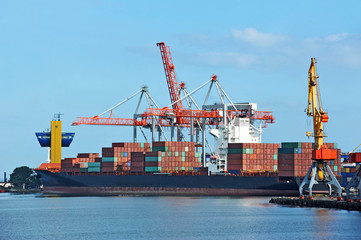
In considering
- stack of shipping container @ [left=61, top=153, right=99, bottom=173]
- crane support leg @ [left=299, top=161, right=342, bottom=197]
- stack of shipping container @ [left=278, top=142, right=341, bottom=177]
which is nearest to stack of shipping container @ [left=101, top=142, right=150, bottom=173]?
stack of shipping container @ [left=61, top=153, right=99, bottom=173]

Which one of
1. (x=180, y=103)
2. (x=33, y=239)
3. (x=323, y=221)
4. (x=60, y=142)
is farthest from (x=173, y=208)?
(x=60, y=142)

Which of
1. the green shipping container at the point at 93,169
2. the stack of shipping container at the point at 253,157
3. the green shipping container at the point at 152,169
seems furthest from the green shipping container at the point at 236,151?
the green shipping container at the point at 93,169

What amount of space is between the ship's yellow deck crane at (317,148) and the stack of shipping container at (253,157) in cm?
2293

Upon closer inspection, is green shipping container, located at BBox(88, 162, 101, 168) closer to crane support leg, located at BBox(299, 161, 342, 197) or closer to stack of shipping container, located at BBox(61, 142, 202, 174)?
stack of shipping container, located at BBox(61, 142, 202, 174)

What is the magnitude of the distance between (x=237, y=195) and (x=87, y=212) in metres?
40.0

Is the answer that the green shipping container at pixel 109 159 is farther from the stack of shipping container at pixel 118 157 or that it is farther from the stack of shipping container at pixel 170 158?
the stack of shipping container at pixel 170 158

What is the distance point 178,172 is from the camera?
128750 mm

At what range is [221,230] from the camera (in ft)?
220

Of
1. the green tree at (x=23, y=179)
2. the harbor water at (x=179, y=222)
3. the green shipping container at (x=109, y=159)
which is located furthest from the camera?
the green tree at (x=23, y=179)

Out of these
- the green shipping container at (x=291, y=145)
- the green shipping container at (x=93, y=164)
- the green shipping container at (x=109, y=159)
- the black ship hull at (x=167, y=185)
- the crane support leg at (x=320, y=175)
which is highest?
the green shipping container at (x=291, y=145)

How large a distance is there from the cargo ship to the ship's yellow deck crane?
58.6 feet

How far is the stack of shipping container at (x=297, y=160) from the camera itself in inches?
4515

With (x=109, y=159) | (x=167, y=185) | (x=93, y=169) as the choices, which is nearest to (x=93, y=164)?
(x=93, y=169)

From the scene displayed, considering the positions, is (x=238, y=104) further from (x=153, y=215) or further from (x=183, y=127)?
(x=153, y=215)
